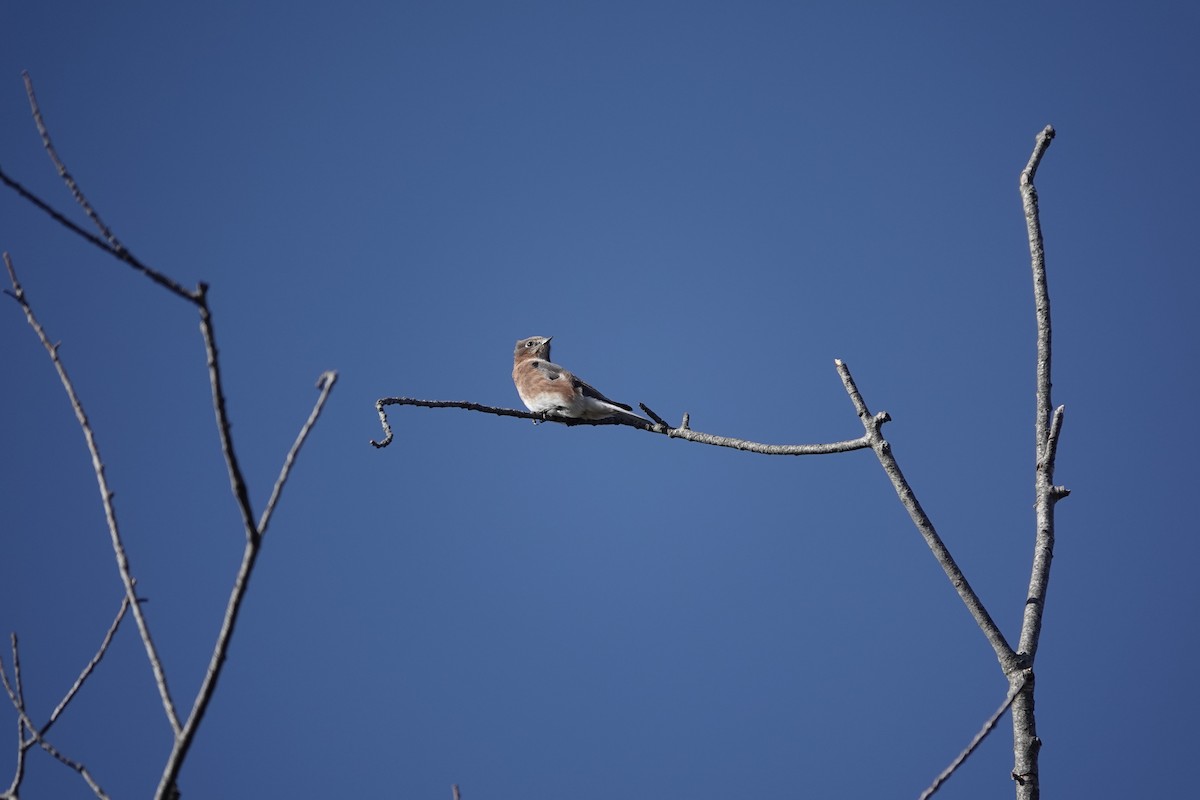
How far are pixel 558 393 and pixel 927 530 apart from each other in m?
6.73

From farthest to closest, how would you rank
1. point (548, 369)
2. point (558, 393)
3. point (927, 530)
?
point (548, 369) < point (558, 393) < point (927, 530)

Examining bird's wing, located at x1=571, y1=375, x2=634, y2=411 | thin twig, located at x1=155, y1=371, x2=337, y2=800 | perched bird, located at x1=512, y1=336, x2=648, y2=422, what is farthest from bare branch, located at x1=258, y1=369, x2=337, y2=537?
bird's wing, located at x1=571, y1=375, x2=634, y2=411

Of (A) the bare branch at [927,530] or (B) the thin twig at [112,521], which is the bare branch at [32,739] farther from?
(A) the bare branch at [927,530]

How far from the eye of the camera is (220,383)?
4.56ft

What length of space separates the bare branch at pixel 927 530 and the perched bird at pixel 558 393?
551 cm

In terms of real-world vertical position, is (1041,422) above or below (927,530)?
above

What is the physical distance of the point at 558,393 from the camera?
8.73 metres

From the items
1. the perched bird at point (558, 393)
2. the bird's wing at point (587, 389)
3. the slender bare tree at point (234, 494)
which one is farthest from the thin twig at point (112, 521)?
the bird's wing at point (587, 389)

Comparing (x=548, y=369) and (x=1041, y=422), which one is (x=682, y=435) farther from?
(x=548, y=369)

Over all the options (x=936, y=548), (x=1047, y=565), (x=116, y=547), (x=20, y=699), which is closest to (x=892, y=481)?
(x=936, y=548)

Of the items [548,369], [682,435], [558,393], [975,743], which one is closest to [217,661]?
[975,743]

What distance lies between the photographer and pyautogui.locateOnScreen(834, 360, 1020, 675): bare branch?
6.29 ft

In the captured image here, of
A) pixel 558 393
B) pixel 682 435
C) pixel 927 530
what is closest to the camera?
pixel 927 530

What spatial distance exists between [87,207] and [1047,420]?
6.35ft
